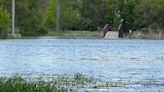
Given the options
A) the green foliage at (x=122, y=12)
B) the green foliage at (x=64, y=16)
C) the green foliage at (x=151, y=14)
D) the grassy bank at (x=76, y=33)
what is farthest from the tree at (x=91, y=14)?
the green foliage at (x=151, y=14)

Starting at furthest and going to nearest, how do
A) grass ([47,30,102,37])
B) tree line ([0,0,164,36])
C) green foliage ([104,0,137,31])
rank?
grass ([47,30,102,37])
green foliage ([104,0,137,31])
tree line ([0,0,164,36])

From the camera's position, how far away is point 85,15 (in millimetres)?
148625

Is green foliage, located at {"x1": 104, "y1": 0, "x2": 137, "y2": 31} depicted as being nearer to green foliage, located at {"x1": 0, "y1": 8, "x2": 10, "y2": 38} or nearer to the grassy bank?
the grassy bank

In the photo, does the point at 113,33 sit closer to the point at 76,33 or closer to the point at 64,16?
the point at 76,33

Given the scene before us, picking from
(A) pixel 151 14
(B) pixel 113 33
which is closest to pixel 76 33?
(B) pixel 113 33

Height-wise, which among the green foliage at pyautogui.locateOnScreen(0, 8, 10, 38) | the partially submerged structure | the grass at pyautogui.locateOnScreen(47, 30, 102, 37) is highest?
the green foliage at pyautogui.locateOnScreen(0, 8, 10, 38)

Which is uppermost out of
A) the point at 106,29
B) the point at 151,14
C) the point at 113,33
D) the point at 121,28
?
the point at 151,14

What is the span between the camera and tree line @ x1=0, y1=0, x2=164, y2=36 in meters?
127

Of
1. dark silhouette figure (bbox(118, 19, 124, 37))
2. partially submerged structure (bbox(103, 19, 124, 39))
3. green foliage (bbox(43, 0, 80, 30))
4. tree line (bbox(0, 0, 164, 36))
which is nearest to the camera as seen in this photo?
tree line (bbox(0, 0, 164, 36))

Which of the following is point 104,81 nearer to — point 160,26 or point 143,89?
point 143,89

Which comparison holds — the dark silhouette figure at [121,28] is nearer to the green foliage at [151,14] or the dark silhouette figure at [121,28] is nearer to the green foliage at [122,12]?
the green foliage at [122,12]

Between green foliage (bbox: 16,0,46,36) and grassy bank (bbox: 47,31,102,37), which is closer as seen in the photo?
green foliage (bbox: 16,0,46,36)

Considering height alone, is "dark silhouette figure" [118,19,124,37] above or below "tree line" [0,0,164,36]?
below

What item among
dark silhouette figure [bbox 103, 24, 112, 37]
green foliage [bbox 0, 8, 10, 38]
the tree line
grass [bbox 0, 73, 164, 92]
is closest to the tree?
the tree line
